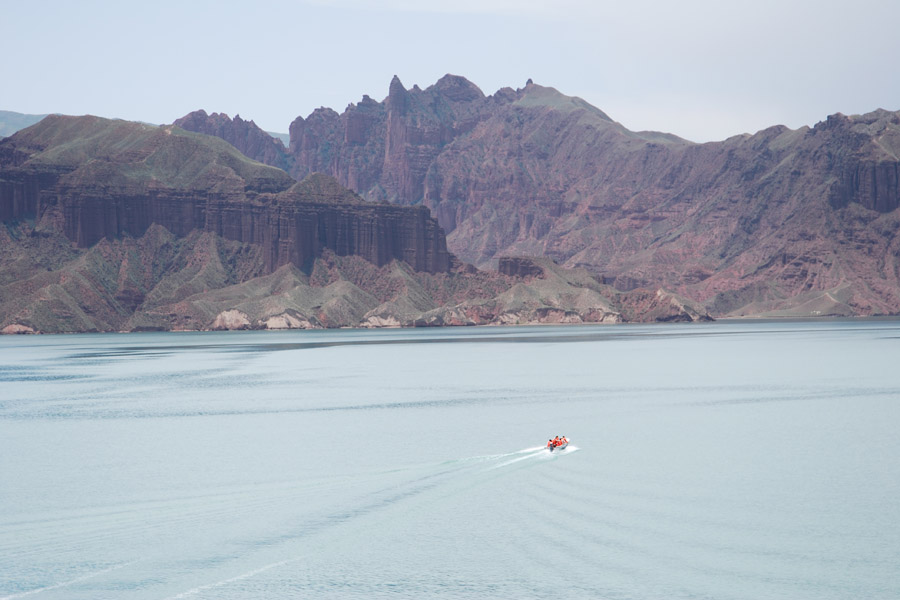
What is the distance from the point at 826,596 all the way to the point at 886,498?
18.1 m

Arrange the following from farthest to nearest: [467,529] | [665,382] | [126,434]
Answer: [665,382] < [126,434] < [467,529]

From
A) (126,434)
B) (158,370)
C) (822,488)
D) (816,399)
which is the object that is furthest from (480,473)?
(158,370)

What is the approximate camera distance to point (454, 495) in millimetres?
53344

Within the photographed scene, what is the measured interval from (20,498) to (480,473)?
27.1 meters

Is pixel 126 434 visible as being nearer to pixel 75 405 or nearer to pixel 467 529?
pixel 75 405

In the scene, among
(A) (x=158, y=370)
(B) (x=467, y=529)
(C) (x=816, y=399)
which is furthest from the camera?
(A) (x=158, y=370)

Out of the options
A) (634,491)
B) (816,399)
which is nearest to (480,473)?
(634,491)

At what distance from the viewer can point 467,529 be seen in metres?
45.4

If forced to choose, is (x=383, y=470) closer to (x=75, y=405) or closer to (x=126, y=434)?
(x=126, y=434)

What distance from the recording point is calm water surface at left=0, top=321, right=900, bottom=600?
37844 millimetres

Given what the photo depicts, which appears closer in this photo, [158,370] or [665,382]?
[665,382]

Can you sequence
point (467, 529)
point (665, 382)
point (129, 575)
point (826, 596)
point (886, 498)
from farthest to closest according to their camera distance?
point (665, 382) < point (886, 498) < point (467, 529) < point (129, 575) < point (826, 596)

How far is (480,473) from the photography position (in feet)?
194

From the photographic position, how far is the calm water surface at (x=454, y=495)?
124ft
